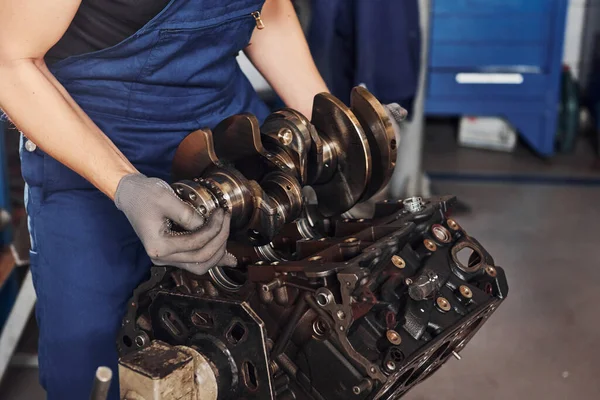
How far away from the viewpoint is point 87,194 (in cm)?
129

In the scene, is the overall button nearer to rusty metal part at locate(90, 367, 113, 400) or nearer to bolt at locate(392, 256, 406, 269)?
rusty metal part at locate(90, 367, 113, 400)

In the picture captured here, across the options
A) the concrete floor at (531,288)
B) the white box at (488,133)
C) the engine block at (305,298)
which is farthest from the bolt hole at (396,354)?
the white box at (488,133)

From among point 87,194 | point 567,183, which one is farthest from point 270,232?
point 567,183

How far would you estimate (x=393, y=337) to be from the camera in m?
1.06

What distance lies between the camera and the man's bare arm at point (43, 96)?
1039mm

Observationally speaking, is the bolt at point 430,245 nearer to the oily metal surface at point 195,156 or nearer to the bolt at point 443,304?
the bolt at point 443,304

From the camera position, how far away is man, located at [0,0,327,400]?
42.0 inches

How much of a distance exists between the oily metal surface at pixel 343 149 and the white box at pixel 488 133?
11.0 ft

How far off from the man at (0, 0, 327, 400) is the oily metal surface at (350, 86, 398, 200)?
0.24m

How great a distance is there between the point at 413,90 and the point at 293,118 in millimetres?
1909

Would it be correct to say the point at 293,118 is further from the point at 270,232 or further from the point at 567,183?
the point at 567,183

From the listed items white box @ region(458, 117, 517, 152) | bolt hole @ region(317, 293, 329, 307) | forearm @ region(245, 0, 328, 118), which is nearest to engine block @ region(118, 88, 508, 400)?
bolt hole @ region(317, 293, 329, 307)

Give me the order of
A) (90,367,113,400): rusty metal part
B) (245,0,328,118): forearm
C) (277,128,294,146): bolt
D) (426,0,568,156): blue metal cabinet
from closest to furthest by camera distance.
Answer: (90,367,113,400): rusty metal part → (277,128,294,146): bolt → (245,0,328,118): forearm → (426,0,568,156): blue metal cabinet

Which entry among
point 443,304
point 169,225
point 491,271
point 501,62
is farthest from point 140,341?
point 501,62
